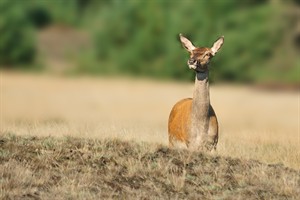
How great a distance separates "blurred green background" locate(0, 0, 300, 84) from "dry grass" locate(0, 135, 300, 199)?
3519cm

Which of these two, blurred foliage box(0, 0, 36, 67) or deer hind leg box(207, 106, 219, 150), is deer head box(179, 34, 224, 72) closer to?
deer hind leg box(207, 106, 219, 150)

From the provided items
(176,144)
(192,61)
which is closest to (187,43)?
(192,61)

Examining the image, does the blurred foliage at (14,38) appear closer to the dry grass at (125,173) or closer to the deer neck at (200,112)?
the deer neck at (200,112)

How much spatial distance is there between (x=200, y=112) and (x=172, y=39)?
3699cm

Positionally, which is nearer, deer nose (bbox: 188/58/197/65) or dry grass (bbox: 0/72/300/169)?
deer nose (bbox: 188/58/197/65)

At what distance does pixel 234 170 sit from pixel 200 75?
2.10 metres

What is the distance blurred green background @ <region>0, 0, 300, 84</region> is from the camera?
1905 inches

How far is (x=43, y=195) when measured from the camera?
380 inches

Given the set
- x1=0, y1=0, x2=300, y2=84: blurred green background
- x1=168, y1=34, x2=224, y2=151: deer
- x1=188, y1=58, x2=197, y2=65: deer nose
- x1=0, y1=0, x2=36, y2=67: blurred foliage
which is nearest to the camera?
x1=188, y1=58, x2=197, y2=65: deer nose

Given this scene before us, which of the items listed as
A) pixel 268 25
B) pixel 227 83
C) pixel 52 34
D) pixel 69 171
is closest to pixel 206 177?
→ pixel 69 171

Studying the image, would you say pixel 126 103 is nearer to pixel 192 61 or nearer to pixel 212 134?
pixel 212 134

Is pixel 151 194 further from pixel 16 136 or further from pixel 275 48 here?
pixel 275 48

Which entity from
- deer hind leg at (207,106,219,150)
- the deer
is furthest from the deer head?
deer hind leg at (207,106,219,150)

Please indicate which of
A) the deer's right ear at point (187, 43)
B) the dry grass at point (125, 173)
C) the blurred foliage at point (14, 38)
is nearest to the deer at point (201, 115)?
the deer's right ear at point (187, 43)
